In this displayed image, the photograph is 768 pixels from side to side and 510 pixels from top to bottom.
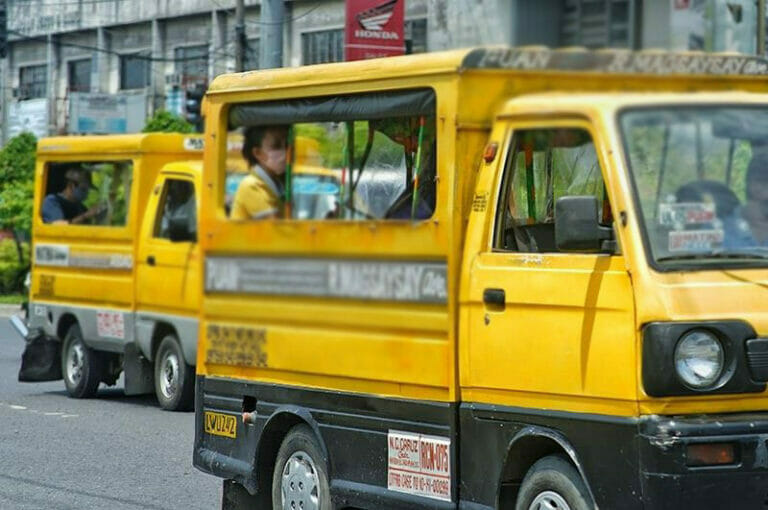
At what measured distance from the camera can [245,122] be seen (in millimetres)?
9594

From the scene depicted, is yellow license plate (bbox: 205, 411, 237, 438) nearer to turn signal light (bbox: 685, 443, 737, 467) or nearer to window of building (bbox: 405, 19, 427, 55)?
window of building (bbox: 405, 19, 427, 55)

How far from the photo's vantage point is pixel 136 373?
17594mm

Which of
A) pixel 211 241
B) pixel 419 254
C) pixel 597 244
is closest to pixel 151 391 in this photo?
pixel 211 241

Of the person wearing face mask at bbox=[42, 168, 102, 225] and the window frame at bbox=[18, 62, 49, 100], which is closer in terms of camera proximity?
the person wearing face mask at bbox=[42, 168, 102, 225]

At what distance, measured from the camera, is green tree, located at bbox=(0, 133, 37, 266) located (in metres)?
38.6

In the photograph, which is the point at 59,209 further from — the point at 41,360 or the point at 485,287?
the point at 485,287

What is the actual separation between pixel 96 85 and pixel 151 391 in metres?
37.8

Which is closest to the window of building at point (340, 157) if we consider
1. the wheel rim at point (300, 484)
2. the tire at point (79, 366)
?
the wheel rim at point (300, 484)

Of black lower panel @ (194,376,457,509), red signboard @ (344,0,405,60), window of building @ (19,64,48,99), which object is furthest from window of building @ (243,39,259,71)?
black lower panel @ (194,376,457,509)

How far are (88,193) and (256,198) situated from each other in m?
9.64

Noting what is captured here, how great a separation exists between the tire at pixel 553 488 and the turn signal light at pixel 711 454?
0.54 metres

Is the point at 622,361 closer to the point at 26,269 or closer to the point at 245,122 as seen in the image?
the point at 245,122

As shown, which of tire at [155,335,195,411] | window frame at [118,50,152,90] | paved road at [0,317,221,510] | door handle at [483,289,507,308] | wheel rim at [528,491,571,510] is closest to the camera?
wheel rim at [528,491,571,510]

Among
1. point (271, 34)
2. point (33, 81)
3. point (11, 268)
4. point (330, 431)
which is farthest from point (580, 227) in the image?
point (33, 81)
